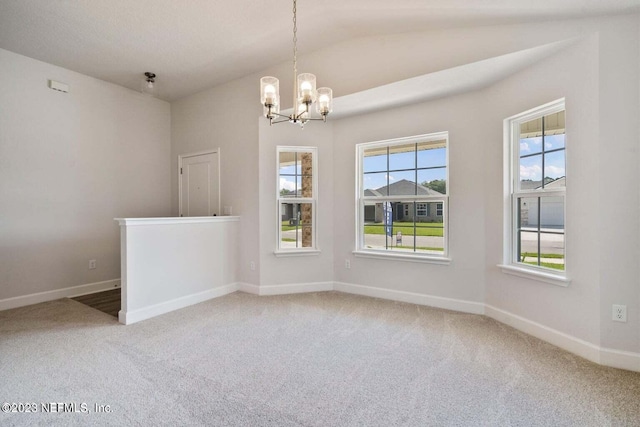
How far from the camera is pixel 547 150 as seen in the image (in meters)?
2.74

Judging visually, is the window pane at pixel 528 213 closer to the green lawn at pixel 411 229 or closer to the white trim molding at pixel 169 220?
the green lawn at pixel 411 229

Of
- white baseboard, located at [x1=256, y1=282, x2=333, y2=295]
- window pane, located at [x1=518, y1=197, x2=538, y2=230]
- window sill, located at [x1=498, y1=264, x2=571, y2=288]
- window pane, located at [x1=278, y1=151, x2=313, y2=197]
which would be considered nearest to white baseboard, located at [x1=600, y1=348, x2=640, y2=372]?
window sill, located at [x1=498, y1=264, x2=571, y2=288]

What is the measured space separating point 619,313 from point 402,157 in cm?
247

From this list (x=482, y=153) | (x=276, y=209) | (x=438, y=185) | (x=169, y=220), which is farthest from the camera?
(x=276, y=209)

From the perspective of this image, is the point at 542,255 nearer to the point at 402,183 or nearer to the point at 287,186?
the point at 402,183

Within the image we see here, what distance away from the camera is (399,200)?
12.6 ft

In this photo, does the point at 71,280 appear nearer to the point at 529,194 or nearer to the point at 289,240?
the point at 289,240

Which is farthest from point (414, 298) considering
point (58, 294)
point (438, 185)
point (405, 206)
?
point (58, 294)

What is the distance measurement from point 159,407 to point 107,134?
4.03 meters

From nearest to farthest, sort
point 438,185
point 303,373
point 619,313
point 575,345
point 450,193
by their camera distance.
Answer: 1. point 303,373
2. point 619,313
3. point 575,345
4. point 450,193
5. point 438,185

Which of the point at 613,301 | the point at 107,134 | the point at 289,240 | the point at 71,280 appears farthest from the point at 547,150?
the point at 71,280

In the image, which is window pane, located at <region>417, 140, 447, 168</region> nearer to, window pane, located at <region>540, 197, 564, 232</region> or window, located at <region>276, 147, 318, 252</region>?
window pane, located at <region>540, 197, 564, 232</region>

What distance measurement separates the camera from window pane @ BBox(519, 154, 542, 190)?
282cm

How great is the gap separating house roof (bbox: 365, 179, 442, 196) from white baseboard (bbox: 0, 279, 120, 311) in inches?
161
